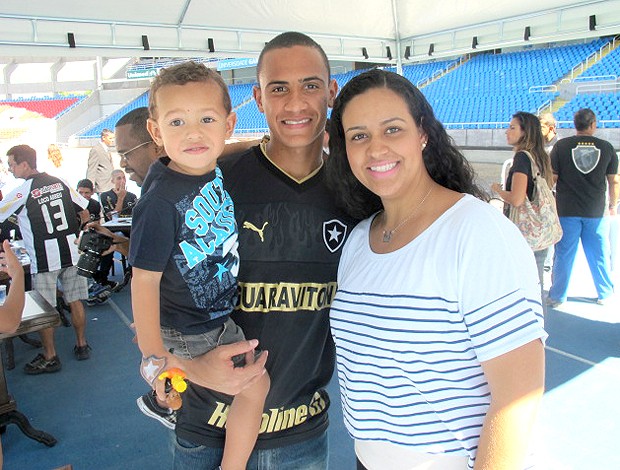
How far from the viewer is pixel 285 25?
16.5 feet

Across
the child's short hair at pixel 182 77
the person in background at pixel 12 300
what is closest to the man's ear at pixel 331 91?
the child's short hair at pixel 182 77

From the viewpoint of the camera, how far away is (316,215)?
1.53 meters

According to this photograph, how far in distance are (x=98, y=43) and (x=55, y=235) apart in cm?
171

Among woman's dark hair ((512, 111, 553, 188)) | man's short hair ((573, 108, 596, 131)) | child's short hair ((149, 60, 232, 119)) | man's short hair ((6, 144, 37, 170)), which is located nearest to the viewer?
child's short hair ((149, 60, 232, 119))

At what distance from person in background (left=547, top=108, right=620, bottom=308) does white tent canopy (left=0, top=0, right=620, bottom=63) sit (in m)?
1.00

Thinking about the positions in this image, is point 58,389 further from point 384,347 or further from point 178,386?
point 384,347

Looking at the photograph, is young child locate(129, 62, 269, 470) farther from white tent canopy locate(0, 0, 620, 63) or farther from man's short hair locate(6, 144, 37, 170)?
man's short hair locate(6, 144, 37, 170)

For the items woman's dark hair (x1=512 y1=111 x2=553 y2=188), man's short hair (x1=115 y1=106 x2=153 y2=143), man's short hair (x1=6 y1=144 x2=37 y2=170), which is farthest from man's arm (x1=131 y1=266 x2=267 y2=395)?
man's short hair (x1=6 y1=144 x2=37 y2=170)

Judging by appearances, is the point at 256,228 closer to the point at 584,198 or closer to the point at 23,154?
the point at 23,154

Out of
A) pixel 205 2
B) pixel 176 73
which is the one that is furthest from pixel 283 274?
pixel 205 2

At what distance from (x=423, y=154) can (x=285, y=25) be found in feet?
13.5

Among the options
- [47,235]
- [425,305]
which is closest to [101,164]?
[47,235]

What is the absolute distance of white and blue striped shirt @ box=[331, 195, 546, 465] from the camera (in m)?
1.03

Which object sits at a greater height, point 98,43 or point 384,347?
point 98,43
